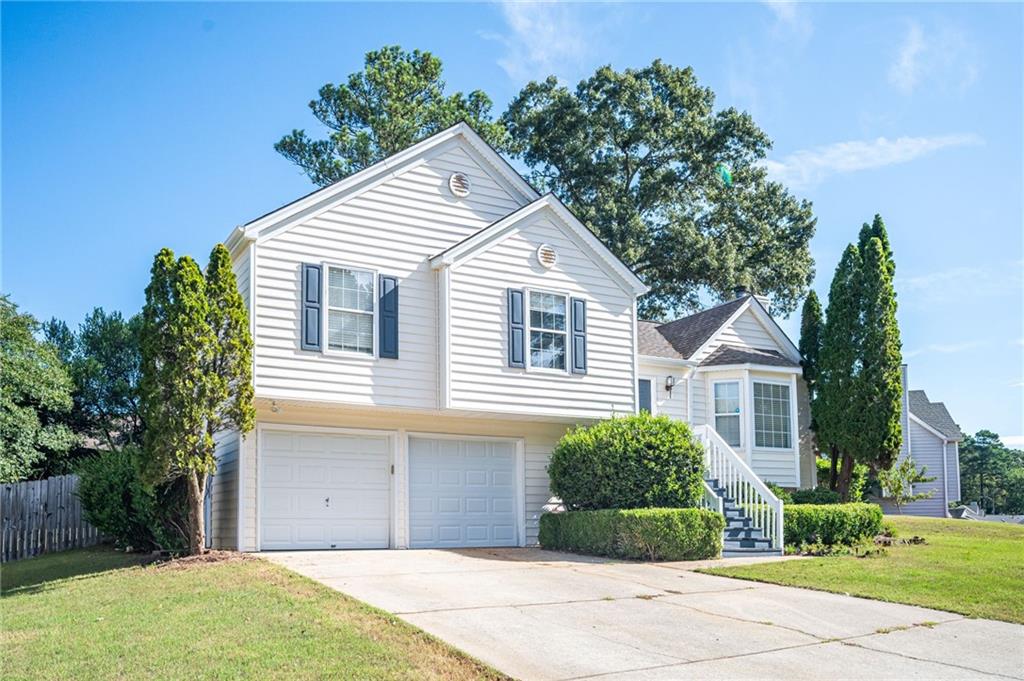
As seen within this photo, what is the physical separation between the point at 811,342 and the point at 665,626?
1565 cm

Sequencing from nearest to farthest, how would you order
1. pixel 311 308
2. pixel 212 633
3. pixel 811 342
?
pixel 212 633 < pixel 311 308 < pixel 811 342

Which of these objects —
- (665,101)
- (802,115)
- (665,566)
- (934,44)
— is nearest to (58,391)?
(665,566)

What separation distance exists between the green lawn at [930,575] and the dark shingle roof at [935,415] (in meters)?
20.7

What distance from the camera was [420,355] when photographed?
16.9m

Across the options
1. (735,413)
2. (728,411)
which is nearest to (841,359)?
(735,413)

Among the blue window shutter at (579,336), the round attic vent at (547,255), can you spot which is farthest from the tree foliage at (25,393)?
the blue window shutter at (579,336)

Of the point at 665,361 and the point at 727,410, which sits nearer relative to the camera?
the point at 665,361

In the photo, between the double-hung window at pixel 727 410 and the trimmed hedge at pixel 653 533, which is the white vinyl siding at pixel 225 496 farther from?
the double-hung window at pixel 727 410

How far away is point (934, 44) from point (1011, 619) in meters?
8.67

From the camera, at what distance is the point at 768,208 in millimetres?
36719

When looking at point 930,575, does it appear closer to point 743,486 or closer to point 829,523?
point 829,523

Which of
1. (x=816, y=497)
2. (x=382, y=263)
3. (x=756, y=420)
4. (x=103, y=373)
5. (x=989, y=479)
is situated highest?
(x=382, y=263)

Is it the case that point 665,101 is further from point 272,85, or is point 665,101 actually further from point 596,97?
point 272,85

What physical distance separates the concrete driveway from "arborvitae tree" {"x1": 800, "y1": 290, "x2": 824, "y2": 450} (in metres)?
11.3
